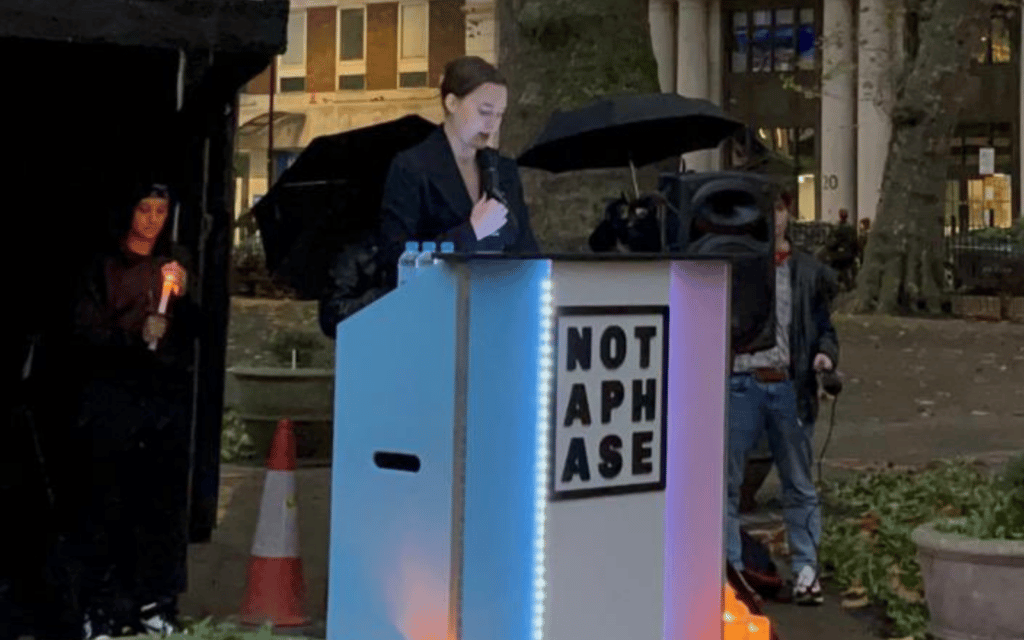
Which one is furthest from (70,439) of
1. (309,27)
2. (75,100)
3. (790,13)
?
(309,27)

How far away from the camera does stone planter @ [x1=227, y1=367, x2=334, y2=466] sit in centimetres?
1089

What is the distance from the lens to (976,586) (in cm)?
655

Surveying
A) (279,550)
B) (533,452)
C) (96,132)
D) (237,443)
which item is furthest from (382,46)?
(533,452)

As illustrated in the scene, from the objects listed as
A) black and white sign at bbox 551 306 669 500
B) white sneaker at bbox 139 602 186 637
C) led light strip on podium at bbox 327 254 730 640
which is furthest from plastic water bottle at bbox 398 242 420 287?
white sneaker at bbox 139 602 186 637

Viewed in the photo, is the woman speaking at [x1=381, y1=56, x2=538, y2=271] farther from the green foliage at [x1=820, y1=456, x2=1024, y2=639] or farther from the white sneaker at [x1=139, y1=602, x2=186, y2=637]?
the green foliage at [x1=820, y1=456, x2=1024, y2=639]

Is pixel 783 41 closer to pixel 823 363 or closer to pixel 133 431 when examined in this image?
pixel 823 363

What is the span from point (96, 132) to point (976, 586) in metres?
3.35

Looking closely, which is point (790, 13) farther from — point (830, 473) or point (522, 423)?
point (522, 423)

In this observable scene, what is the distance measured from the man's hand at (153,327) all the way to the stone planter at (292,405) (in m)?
4.51

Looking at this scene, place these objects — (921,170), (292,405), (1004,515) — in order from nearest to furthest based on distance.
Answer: (1004,515) < (292,405) < (921,170)

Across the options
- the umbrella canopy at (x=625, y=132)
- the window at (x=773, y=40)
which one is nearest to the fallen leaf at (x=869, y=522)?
the umbrella canopy at (x=625, y=132)

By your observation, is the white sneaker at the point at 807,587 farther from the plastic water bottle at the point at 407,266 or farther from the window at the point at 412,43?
the window at the point at 412,43

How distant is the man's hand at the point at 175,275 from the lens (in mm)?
6203

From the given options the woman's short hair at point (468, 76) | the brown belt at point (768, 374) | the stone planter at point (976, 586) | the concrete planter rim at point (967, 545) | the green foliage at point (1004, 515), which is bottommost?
the stone planter at point (976, 586)
